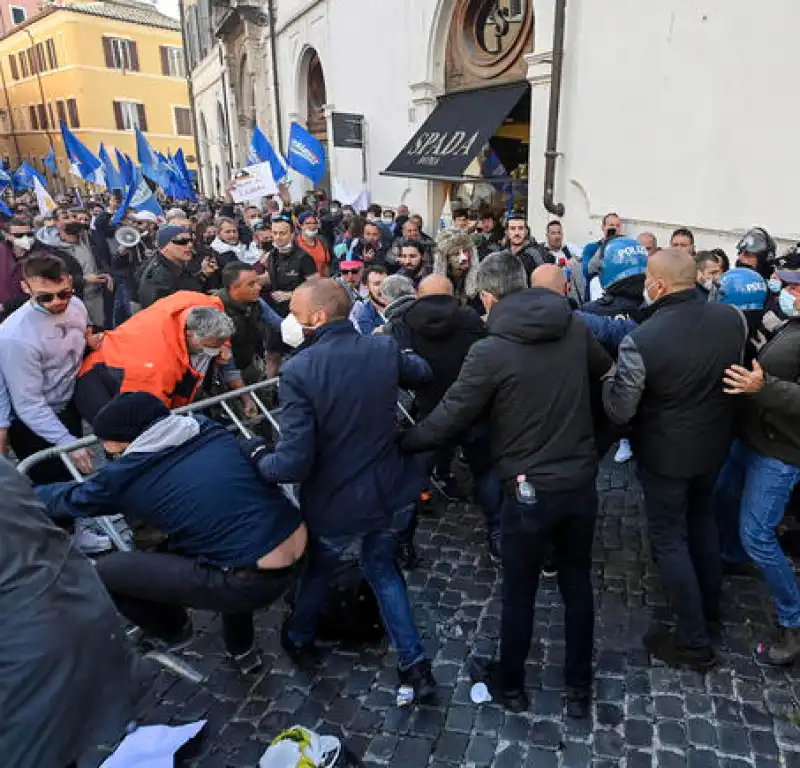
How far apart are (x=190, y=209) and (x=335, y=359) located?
16744 millimetres

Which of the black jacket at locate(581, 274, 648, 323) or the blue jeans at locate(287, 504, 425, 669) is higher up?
the black jacket at locate(581, 274, 648, 323)

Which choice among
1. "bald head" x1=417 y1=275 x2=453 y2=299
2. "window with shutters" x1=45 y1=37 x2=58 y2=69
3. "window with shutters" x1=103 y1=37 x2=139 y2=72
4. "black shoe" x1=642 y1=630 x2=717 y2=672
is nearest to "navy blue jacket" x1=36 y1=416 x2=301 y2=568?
"bald head" x1=417 y1=275 x2=453 y2=299

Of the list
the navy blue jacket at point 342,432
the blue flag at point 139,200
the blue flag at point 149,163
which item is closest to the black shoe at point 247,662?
the navy blue jacket at point 342,432

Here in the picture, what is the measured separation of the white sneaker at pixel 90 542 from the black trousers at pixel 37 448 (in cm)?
61

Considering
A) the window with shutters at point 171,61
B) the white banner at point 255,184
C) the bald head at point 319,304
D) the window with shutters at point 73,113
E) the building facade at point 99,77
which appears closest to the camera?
the bald head at point 319,304

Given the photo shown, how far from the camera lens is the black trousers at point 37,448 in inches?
138

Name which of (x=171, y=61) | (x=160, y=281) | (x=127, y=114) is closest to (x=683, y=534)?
(x=160, y=281)

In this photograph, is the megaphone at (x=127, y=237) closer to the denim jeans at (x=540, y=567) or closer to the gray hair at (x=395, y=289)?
the gray hair at (x=395, y=289)

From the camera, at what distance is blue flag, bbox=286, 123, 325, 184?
1083cm

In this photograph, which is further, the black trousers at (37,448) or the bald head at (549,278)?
the black trousers at (37,448)

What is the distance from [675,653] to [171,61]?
50537 millimetres

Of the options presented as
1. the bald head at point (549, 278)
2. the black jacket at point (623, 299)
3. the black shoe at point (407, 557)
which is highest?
the bald head at point (549, 278)

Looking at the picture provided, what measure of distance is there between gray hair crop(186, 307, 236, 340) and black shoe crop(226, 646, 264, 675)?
175 cm

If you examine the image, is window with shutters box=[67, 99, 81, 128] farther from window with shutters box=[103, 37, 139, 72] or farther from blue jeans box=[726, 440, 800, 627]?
blue jeans box=[726, 440, 800, 627]
